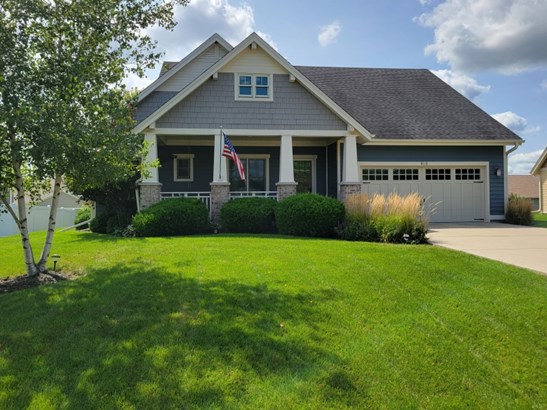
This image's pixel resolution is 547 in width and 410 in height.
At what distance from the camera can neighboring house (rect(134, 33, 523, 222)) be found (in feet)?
45.6

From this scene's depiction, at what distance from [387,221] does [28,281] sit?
7979mm

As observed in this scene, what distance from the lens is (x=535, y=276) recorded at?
629 centimetres

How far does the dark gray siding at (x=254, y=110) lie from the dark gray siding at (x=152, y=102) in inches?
133

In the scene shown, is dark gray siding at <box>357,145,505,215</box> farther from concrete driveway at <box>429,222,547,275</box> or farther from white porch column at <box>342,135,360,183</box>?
concrete driveway at <box>429,222,547,275</box>

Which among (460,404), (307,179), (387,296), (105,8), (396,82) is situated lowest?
(460,404)

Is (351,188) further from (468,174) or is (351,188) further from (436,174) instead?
(468,174)

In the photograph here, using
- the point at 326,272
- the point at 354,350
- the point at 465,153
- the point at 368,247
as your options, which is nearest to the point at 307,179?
the point at 465,153

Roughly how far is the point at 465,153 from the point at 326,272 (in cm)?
1282

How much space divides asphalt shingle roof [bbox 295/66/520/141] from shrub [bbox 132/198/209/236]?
8.03 meters

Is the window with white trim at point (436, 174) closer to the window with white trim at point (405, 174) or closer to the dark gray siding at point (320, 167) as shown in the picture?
the window with white trim at point (405, 174)

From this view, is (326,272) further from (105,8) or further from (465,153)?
(465,153)

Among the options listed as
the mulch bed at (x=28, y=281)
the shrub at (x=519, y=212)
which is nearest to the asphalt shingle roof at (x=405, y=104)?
the shrub at (x=519, y=212)

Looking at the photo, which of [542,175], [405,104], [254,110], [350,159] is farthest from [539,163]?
[254,110]

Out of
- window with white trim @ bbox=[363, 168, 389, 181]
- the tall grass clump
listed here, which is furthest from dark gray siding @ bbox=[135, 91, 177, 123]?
the tall grass clump
